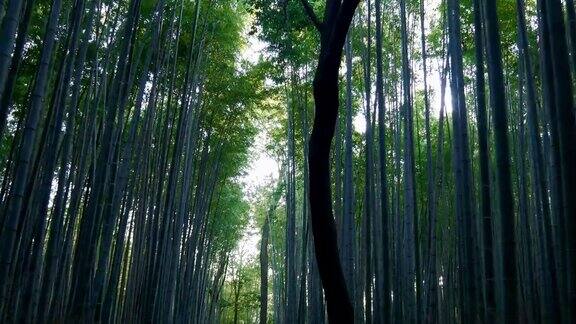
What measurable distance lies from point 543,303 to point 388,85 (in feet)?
16.7

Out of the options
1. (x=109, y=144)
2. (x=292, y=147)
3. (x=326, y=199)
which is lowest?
(x=326, y=199)

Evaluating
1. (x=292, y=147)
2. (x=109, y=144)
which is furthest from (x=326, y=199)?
(x=292, y=147)

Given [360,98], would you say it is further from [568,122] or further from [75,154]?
[568,122]

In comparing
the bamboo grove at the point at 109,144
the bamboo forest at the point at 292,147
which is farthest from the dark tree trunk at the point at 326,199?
the bamboo grove at the point at 109,144

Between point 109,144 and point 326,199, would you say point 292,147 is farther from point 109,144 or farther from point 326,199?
point 326,199

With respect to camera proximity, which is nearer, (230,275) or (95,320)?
(95,320)

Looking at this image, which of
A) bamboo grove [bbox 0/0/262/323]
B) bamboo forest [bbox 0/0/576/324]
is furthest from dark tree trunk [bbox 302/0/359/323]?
bamboo grove [bbox 0/0/262/323]

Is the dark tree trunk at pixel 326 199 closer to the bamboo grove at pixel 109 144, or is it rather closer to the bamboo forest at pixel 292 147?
the bamboo forest at pixel 292 147

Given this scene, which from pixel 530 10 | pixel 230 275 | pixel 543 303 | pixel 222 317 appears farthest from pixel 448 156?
pixel 222 317

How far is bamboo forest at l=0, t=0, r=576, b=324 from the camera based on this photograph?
2.79 metres

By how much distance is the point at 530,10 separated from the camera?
764 cm

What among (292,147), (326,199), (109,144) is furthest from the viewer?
(292,147)

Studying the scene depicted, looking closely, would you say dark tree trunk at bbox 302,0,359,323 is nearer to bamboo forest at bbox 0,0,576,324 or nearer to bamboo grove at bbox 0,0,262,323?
bamboo forest at bbox 0,0,576,324

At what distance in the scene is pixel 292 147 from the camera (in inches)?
346
